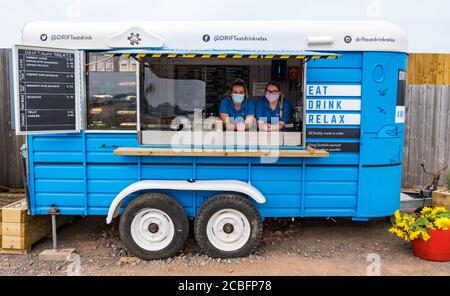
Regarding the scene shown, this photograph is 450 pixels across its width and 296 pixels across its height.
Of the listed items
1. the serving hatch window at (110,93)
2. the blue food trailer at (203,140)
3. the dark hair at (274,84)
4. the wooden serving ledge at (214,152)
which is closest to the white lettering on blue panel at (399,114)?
the blue food trailer at (203,140)

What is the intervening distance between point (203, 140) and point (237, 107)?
2.02 ft

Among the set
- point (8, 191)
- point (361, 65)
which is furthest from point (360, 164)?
point (8, 191)

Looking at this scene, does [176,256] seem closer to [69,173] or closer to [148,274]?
[148,274]

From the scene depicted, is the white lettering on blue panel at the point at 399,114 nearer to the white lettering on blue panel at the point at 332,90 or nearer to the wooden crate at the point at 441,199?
the white lettering on blue panel at the point at 332,90

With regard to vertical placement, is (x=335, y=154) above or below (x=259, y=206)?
above

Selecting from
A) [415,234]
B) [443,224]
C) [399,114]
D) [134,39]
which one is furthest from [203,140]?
[443,224]

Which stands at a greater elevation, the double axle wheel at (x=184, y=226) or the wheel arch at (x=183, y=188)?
the wheel arch at (x=183, y=188)

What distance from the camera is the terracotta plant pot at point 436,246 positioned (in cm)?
439

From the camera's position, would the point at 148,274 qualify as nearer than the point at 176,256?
Yes

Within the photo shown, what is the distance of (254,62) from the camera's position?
4.96 metres

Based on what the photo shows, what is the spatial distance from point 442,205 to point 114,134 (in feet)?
13.7

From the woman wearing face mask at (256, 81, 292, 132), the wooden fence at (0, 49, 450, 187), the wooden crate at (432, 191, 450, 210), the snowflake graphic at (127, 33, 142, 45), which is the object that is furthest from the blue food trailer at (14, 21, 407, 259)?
the wooden fence at (0, 49, 450, 187)

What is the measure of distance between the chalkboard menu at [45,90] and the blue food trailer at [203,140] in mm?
15

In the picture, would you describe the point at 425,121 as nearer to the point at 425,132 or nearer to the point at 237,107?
the point at 425,132
